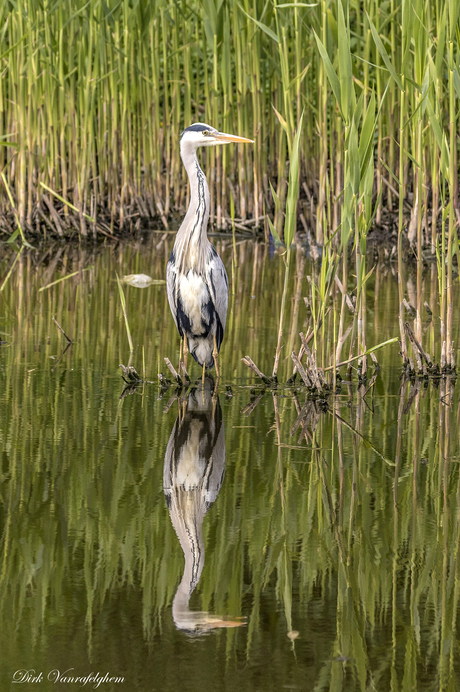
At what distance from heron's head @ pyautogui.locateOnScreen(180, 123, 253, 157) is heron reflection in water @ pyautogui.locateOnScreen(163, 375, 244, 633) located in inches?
51.3

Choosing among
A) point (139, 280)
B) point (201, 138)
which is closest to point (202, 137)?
point (201, 138)

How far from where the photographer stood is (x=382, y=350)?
5.52 m

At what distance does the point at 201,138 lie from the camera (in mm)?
5316

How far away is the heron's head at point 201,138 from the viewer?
17.4 ft

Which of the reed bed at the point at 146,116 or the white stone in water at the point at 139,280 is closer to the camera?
the white stone in water at the point at 139,280

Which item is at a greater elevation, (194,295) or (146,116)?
(146,116)

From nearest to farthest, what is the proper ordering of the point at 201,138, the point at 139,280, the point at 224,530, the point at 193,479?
1. the point at 224,530
2. the point at 193,479
3. the point at 201,138
4. the point at 139,280

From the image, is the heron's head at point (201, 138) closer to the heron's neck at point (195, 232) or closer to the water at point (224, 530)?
the heron's neck at point (195, 232)

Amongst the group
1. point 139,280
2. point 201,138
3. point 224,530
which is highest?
point 201,138

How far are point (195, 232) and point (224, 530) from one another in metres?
2.22

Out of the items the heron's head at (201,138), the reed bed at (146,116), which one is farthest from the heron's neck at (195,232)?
the reed bed at (146,116)

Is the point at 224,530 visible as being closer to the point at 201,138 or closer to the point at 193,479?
the point at 193,479

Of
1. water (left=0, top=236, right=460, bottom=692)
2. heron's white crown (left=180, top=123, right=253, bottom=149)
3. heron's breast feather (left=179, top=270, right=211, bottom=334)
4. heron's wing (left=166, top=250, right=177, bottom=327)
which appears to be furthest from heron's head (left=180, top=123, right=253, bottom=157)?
water (left=0, top=236, right=460, bottom=692)

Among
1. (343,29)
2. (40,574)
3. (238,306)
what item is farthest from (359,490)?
(238,306)
